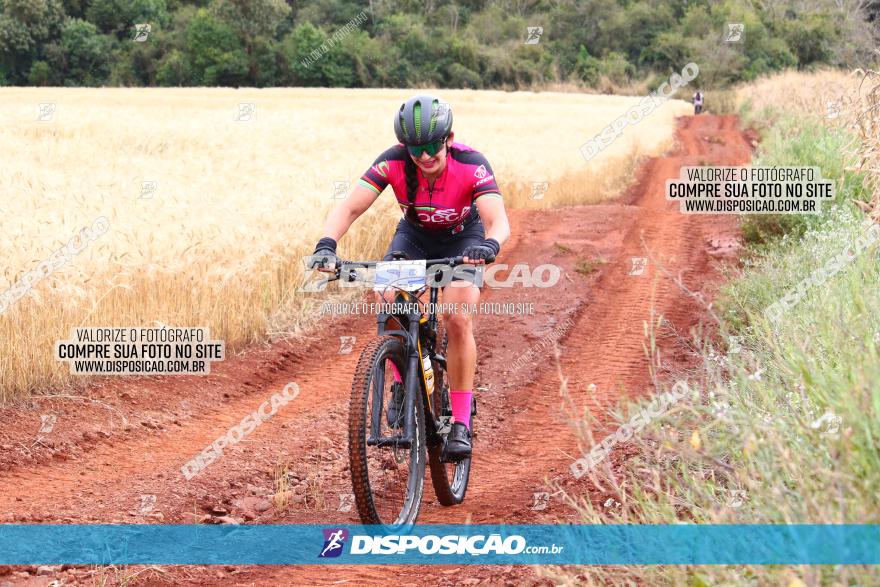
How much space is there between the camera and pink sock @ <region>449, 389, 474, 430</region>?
579 cm

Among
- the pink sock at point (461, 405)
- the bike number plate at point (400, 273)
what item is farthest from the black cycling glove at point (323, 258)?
the pink sock at point (461, 405)

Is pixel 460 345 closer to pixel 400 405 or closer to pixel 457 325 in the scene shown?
pixel 457 325

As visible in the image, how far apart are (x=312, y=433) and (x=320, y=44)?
66.0m

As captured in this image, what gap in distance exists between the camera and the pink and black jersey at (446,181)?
5.86 meters

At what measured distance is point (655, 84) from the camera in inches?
2616

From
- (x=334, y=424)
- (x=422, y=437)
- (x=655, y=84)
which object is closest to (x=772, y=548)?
(x=422, y=437)

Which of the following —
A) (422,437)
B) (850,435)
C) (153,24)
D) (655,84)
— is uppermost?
(153,24)

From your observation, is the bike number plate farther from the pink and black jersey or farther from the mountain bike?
the pink and black jersey

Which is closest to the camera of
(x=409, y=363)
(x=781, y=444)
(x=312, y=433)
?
(x=781, y=444)

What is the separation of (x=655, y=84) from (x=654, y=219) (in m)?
54.0

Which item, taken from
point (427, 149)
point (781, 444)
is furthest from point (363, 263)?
point (781, 444)

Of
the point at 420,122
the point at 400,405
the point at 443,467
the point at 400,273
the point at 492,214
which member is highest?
the point at 420,122

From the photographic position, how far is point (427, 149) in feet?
17.9

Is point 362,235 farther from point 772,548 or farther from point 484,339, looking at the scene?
point 772,548
